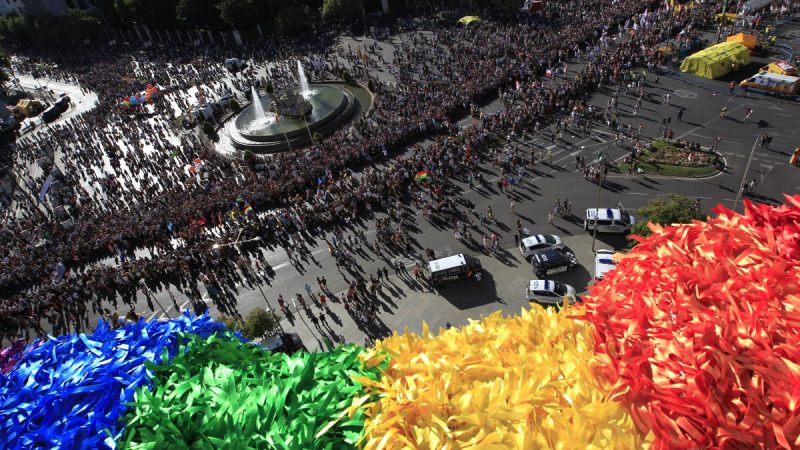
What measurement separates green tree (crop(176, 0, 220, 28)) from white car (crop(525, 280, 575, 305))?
238ft

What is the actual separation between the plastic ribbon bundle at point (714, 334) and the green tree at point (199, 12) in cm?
8059

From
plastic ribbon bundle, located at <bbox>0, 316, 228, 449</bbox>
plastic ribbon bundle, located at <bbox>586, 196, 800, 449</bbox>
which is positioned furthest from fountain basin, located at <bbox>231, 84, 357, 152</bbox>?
plastic ribbon bundle, located at <bbox>586, 196, 800, 449</bbox>

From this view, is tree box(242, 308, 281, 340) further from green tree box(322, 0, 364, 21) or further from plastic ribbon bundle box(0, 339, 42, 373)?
green tree box(322, 0, 364, 21)

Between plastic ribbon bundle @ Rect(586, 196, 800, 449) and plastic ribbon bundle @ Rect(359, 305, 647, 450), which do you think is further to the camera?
plastic ribbon bundle @ Rect(359, 305, 647, 450)

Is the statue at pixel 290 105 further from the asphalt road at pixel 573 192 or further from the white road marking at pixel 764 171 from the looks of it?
the white road marking at pixel 764 171

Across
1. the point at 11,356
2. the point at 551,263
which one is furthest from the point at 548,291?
the point at 11,356

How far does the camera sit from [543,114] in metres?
35.7

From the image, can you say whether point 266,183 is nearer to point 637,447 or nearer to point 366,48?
point 637,447

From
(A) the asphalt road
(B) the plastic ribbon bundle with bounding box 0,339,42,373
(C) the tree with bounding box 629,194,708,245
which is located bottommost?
(A) the asphalt road

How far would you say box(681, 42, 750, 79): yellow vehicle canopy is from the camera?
37188mm

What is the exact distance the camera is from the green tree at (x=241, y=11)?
66.7m

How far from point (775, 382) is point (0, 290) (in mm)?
38962

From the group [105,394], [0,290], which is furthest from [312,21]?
[105,394]

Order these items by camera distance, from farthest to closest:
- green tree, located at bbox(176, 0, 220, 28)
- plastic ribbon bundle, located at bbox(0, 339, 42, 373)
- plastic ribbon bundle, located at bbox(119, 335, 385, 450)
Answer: green tree, located at bbox(176, 0, 220, 28) → plastic ribbon bundle, located at bbox(0, 339, 42, 373) → plastic ribbon bundle, located at bbox(119, 335, 385, 450)
